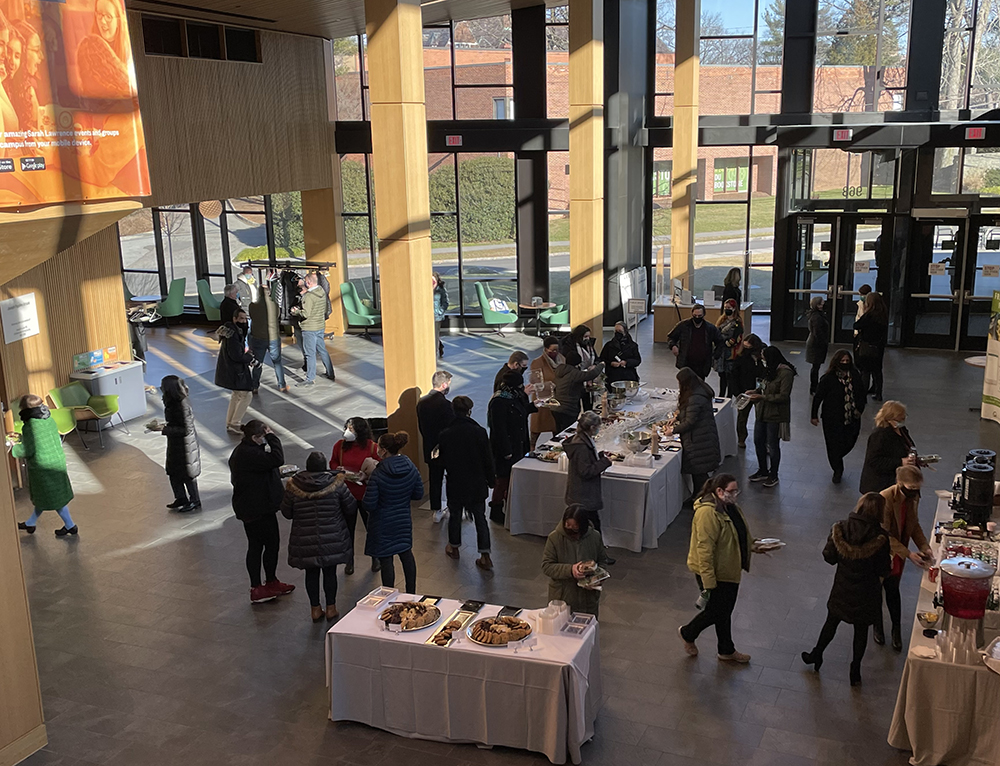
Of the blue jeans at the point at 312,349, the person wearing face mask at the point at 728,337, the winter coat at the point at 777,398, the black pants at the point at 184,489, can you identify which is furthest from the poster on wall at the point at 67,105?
the blue jeans at the point at 312,349

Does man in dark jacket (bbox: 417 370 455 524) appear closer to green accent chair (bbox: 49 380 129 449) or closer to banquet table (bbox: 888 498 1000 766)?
banquet table (bbox: 888 498 1000 766)

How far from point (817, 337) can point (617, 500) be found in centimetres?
555

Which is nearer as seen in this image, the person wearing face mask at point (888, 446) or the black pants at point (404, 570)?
the black pants at point (404, 570)

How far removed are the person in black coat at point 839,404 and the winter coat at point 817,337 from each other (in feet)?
8.56

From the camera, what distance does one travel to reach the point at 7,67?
5613 millimetres

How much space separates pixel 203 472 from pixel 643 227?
12.3 meters

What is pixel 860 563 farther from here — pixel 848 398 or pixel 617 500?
pixel 848 398

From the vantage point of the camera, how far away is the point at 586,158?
14.7m

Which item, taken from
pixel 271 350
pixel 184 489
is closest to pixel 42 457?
pixel 184 489

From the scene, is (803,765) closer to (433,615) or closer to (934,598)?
(934,598)

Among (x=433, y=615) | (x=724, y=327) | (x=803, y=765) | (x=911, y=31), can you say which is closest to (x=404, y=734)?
Answer: (x=433, y=615)

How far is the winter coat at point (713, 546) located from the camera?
22.5ft

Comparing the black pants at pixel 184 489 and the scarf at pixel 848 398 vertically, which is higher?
the scarf at pixel 848 398

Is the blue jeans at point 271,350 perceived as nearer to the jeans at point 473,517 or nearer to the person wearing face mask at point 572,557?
the jeans at point 473,517
